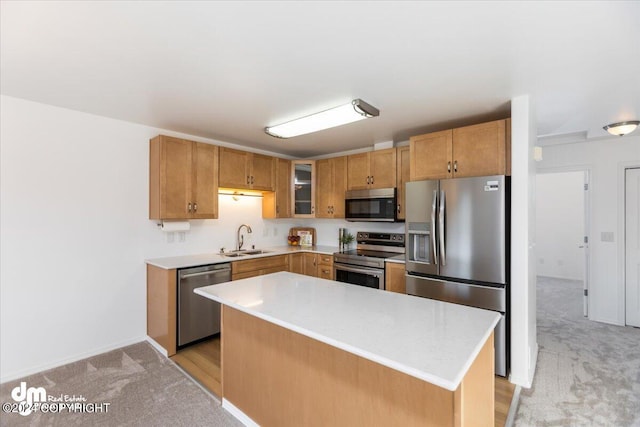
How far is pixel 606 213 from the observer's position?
12.5ft

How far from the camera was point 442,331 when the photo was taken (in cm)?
136

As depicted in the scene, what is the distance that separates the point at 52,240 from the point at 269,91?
7.93ft

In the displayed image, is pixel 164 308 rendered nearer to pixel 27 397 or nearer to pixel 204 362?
pixel 204 362

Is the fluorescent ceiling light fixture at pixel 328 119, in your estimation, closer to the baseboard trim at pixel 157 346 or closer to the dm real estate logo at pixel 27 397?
the baseboard trim at pixel 157 346

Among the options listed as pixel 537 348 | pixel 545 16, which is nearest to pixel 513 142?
pixel 545 16

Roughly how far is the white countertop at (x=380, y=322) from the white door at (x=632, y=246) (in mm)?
3606

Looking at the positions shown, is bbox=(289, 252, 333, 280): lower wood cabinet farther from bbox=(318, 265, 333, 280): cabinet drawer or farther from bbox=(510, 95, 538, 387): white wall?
bbox=(510, 95, 538, 387): white wall

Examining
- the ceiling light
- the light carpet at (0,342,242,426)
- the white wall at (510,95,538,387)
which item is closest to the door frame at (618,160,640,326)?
the ceiling light

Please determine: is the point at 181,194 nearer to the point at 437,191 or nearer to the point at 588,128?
the point at 437,191

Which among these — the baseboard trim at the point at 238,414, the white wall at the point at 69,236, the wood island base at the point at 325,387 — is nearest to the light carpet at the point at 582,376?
the wood island base at the point at 325,387

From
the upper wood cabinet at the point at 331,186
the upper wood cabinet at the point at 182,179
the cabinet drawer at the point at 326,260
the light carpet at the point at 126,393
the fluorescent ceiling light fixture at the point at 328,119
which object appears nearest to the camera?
the light carpet at the point at 126,393

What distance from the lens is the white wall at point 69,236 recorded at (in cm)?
254

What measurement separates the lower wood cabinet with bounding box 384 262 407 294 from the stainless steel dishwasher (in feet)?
5.87

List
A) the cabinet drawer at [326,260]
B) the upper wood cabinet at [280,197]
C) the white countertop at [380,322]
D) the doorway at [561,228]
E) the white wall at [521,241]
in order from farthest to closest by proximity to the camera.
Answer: the doorway at [561,228] → the upper wood cabinet at [280,197] → the cabinet drawer at [326,260] → the white wall at [521,241] → the white countertop at [380,322]
